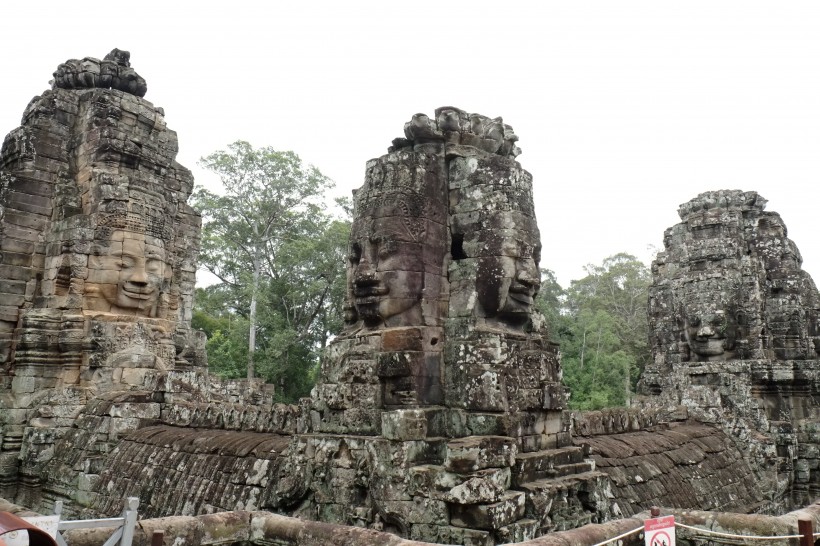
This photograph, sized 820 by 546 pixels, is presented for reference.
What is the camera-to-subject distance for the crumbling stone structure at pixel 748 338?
11141 mm

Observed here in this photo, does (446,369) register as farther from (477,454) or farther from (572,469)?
(572,469)

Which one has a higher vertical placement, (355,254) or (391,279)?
(355,254)

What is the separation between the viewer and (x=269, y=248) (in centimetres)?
3008

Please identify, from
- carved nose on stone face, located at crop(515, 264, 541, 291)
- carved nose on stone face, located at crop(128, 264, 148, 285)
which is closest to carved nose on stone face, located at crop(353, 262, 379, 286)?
carved nose on stone face, located at crop(515, 264, 541, 291)

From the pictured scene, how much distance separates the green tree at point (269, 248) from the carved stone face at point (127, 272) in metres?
16.2

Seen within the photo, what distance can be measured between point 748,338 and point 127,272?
1122 centimetres

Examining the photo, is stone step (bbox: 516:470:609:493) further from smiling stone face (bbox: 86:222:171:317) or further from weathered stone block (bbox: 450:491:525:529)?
smiling stone face (bbox: 86:222:171:317)

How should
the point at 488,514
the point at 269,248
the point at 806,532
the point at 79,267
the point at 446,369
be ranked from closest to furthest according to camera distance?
1. the point at 806,532
2. the point at 488,514
3. the point at 446,369
4. the point at 79,267
5. the point at 269,248

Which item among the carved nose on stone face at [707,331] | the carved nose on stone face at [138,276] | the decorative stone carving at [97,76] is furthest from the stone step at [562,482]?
the decorative stone carving at [97,76]

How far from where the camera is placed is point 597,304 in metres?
41.4

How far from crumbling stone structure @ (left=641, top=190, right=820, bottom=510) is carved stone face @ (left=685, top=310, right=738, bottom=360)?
0.02 meters

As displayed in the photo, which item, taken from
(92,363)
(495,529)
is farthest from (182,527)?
(92,363)

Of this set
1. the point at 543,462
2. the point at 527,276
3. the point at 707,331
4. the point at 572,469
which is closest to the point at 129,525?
the point at 543,462

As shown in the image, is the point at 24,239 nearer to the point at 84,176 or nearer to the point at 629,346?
the point at 84,176
